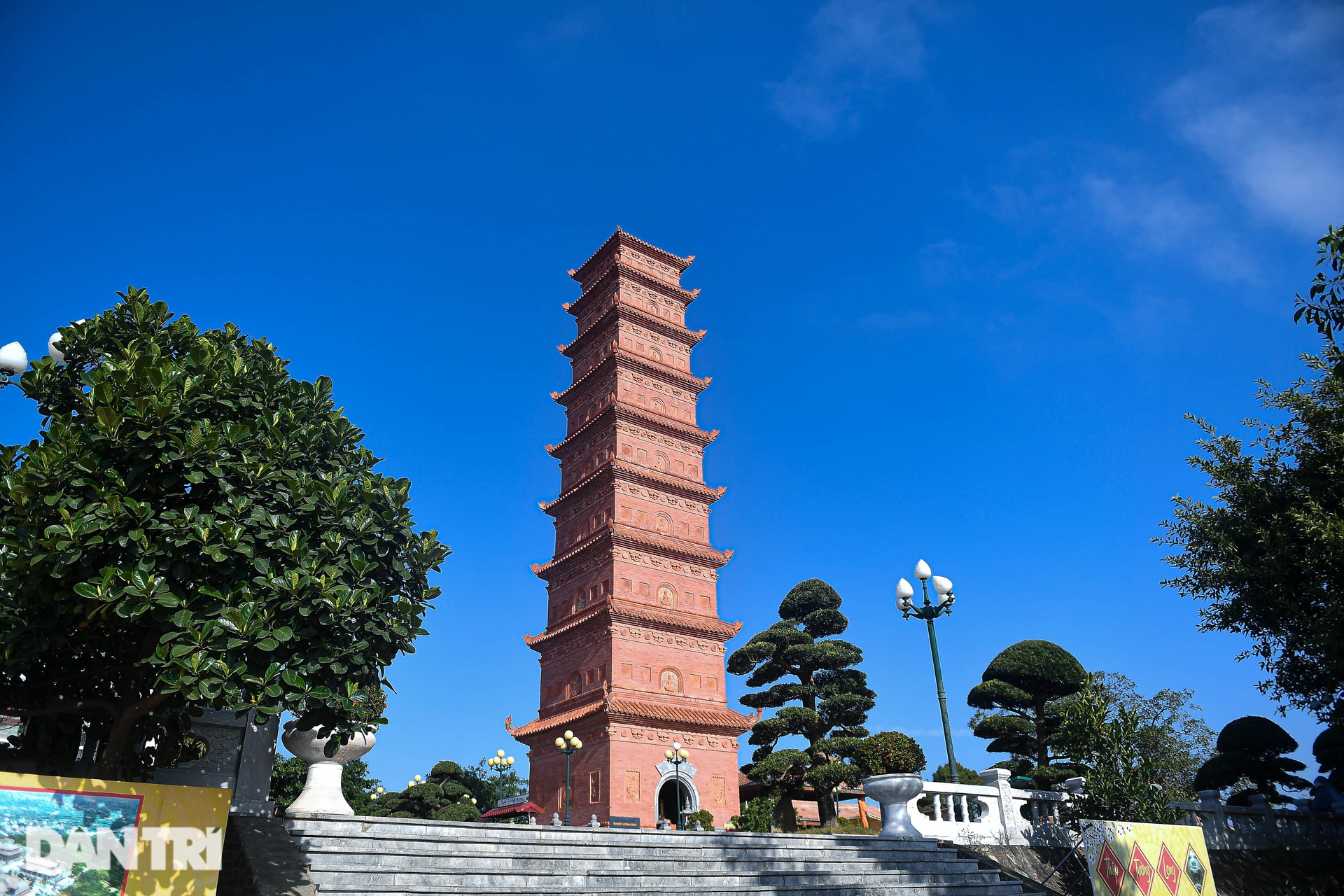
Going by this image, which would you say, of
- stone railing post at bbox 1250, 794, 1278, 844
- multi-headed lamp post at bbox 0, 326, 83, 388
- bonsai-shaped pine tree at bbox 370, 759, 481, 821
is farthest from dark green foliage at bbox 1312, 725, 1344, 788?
bonsai-shaped pine tree at bbox 370, 759, 481, 821

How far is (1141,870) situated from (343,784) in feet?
130

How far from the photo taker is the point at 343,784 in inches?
1644

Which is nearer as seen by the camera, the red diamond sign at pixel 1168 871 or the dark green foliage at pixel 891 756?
the red diamond sign at pixel 1168 871

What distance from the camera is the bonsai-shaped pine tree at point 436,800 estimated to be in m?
41.3

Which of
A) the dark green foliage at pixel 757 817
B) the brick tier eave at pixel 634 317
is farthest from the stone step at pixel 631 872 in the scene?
the brick tier eave at pixel 634 317

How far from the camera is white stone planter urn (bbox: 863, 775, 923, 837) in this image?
1544 cm

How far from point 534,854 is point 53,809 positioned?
6794 millimetres

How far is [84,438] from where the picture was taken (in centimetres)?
889

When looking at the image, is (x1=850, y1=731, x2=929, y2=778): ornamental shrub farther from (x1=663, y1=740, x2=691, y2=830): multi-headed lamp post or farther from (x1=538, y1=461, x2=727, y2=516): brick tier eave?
(x1=538, y1=461, x2=727, y2=516): brick tier eave

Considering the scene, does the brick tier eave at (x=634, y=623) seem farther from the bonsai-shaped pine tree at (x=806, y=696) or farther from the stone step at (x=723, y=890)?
the stone step at (x=723, y=890)

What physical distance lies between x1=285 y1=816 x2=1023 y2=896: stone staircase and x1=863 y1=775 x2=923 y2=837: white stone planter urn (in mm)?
260

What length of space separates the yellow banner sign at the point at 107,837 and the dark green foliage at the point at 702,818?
22.5 metres

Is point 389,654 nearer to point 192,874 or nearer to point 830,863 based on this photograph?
point 192,874

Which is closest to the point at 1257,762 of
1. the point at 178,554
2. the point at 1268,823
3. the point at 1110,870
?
the point at 1268,823
